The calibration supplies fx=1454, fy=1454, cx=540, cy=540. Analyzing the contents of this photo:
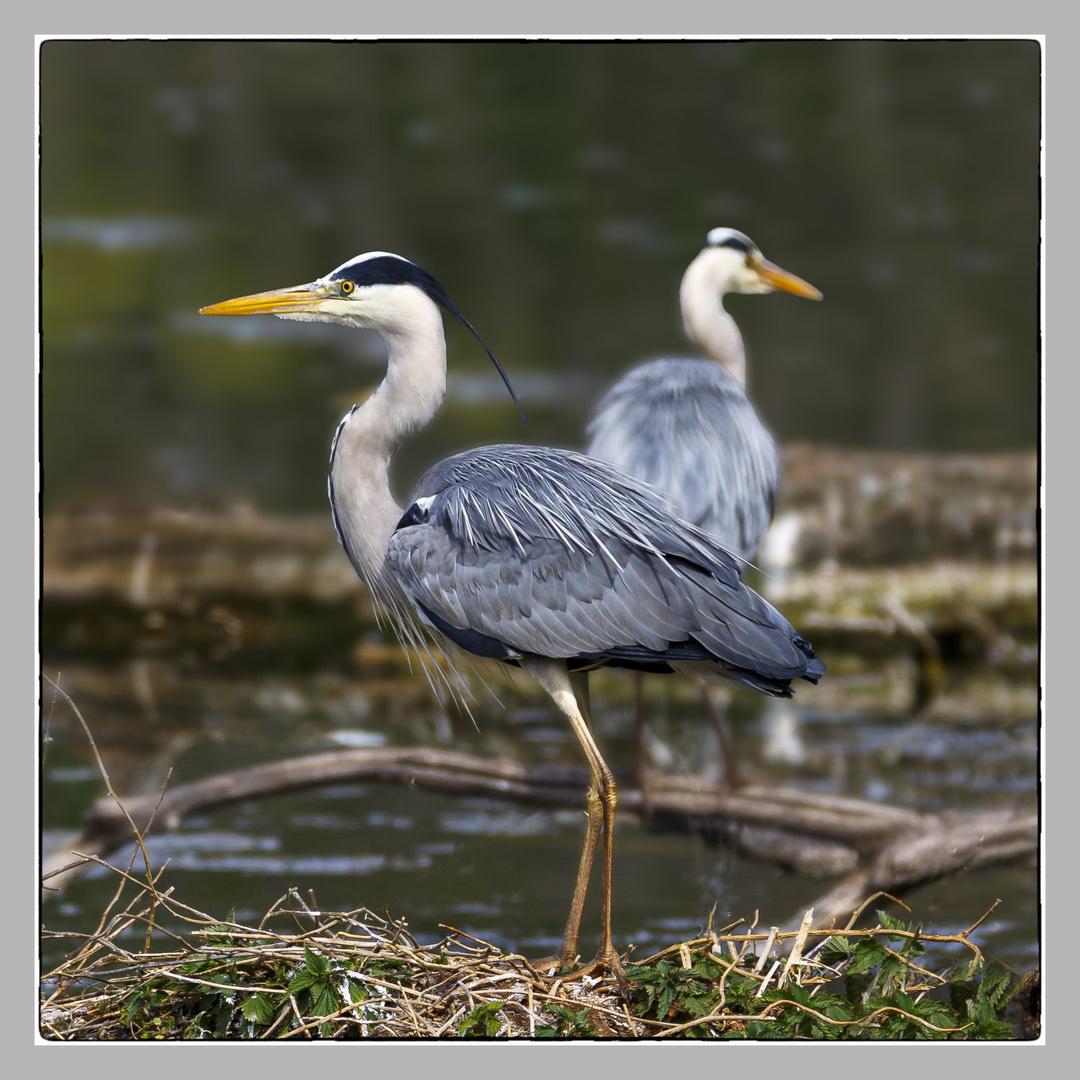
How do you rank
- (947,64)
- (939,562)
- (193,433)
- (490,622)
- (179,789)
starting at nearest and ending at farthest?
(490,622) → (947,64) → (179,789) → (193,433) → (939,562)

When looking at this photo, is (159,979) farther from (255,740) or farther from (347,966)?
(255,740)

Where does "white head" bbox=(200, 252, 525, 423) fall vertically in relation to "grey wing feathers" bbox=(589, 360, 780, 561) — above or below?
above

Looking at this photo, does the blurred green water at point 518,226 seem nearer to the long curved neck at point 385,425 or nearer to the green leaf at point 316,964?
the long curved neck at point 385,425

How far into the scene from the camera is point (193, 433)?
625 centimetres

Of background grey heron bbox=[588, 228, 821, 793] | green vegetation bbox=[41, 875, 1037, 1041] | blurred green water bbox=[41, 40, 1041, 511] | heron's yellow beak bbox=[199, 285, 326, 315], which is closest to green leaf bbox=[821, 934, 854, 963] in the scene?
green vegetation bbox=[41, 875, 1037, 1041]

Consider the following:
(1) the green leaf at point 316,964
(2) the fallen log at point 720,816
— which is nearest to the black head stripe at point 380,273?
(2) the fallen log at point 720,816

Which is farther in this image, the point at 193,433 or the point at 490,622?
the point at 193,433

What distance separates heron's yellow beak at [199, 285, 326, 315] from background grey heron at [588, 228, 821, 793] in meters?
1.18

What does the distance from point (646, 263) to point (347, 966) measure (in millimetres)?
3295

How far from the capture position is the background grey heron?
455cm

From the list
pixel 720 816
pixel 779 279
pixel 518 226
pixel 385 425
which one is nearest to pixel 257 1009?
pixel 385 425

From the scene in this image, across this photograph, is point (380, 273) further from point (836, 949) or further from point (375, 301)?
point (836, 949)

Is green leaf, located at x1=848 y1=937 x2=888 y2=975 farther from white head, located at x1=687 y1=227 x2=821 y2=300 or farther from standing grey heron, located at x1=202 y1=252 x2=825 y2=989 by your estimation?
white head, located at x1=687 y1=227 x2=821 y2=300

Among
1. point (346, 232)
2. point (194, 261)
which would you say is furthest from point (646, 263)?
point (194, 261)
